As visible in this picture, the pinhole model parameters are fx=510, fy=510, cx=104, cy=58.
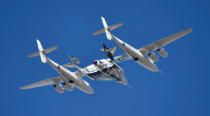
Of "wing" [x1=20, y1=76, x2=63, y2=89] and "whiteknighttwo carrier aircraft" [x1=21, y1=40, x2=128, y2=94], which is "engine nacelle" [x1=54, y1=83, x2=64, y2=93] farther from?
"whiteknighttwo carrier aircraft" [x1=21, y1=40, x2=128, y2=94]

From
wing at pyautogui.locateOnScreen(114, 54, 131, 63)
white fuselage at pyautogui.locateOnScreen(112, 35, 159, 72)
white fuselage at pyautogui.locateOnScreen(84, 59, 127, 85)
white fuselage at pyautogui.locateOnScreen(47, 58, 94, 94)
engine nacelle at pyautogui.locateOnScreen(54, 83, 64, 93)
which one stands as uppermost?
engine nacelle at pyautogui.locateOnScreen(54, 83, 64, 93)

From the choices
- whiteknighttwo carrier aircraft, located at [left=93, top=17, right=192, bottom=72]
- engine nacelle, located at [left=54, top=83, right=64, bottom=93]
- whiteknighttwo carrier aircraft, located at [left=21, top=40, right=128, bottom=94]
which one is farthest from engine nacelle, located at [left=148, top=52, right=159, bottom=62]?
engine nacelle, located at [left=54, top=83, right=64, bottom=93]

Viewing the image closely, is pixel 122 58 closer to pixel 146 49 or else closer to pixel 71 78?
pixel 146 49

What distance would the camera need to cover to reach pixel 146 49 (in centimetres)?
7206

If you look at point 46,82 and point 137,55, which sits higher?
point 46,82

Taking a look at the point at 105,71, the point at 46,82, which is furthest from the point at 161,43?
the point at 46,82

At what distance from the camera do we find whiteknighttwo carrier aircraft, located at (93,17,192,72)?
6969 cm

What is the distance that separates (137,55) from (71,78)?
32.8ft

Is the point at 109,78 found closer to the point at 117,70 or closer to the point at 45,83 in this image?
the point at 117,70

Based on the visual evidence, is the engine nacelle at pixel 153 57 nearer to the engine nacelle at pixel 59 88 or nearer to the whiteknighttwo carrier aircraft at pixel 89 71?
the whiteknighttwo carrier aircraft at pixel 89 71

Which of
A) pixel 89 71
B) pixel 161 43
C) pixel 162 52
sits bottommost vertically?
pixel 162 52

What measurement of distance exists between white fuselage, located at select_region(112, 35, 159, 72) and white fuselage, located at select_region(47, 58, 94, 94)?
324 inches

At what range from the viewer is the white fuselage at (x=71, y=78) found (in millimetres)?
69750

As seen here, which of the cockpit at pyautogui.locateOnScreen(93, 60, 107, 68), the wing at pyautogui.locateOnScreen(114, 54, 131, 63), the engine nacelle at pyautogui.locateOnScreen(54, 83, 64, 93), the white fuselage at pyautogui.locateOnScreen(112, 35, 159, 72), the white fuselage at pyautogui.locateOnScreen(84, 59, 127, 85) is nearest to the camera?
the white fuselage at pyautogui.locateOnScreen(112, 35, 159, 72)
